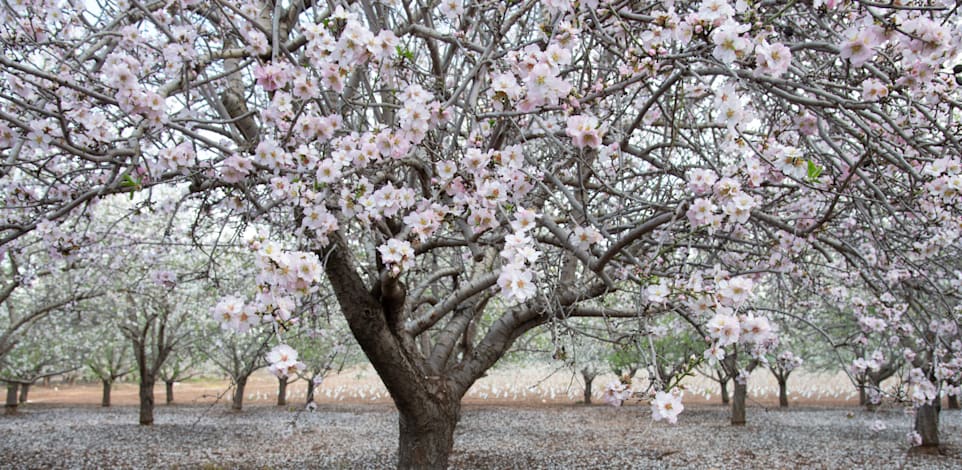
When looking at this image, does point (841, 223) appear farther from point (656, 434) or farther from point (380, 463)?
point (656, 434)

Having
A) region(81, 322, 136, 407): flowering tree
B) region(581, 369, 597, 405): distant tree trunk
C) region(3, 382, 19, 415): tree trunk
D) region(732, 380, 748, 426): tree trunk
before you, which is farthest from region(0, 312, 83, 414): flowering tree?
region(732, 380, 748, 426): tree trunk

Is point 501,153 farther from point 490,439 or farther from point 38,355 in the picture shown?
point 38,355

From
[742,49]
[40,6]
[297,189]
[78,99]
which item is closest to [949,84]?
[742,49]

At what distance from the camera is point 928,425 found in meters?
8.45

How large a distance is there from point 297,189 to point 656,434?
428 inches

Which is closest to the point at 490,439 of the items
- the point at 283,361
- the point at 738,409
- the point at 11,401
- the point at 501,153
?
the point at 738,409

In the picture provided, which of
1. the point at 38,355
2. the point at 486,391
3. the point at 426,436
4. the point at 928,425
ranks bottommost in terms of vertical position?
the point at 486,391

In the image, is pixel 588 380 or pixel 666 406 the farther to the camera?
pixel 588 380

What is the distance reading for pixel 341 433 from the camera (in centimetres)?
1202

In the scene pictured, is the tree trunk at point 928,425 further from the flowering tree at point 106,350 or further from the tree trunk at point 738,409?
the flowering tree at point 106,350

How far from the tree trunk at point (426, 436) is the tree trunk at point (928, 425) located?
7570 millimetres

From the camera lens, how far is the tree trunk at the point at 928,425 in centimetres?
835

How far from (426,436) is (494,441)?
6797 millimetres

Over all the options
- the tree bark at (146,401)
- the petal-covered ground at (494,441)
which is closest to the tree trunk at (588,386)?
the petal-covered ground at (494,441)
